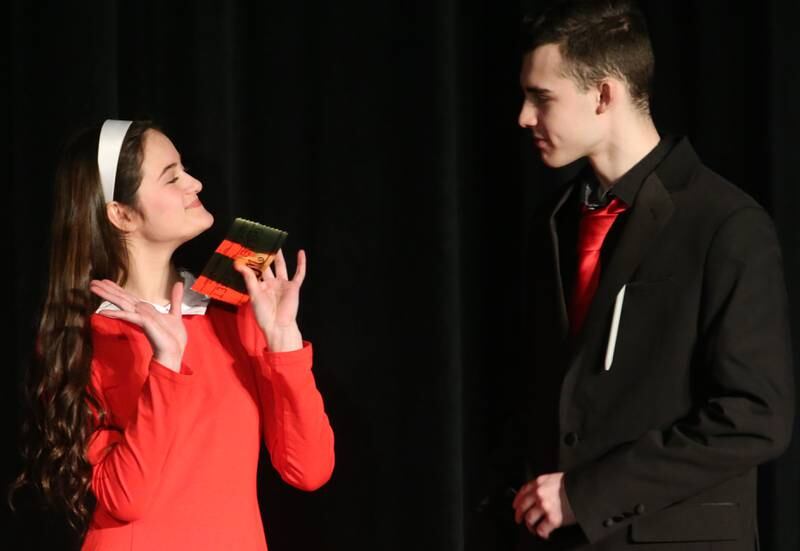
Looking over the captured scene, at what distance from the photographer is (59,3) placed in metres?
2.28

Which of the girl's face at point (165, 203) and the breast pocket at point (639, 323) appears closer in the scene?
the breast pocket at point (639, 323)

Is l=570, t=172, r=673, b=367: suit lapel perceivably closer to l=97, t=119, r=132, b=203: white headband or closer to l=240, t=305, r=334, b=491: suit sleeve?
l=240, t=305, r=334, b=491: suit sleeve

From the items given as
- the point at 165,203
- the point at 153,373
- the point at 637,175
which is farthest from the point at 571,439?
the point at 165,203

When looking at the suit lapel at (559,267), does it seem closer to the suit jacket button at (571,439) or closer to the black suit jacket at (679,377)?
the black suit jacket at (679,377)

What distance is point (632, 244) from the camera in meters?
1.53

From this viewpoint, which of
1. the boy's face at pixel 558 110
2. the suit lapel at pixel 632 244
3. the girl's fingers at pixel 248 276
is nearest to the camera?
the suit lapel at pixel 632 244

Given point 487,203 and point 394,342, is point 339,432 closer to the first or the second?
point 394,342

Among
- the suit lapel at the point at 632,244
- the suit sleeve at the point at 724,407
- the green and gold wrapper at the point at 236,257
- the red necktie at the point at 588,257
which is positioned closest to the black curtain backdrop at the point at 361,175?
the green and gold wrapper at the point at 236,257

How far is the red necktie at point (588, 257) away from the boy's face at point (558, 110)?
10 cm

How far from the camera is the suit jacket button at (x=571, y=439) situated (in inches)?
60.7

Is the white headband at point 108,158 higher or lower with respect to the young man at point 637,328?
higher

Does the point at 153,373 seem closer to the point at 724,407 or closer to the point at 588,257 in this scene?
the point at 588,257

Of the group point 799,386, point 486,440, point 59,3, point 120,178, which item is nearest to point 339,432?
point 486,440

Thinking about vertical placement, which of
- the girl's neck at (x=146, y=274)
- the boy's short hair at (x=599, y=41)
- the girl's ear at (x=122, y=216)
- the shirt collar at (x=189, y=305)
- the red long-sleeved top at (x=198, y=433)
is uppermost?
the boy's short hair at (x=599, y=41)
